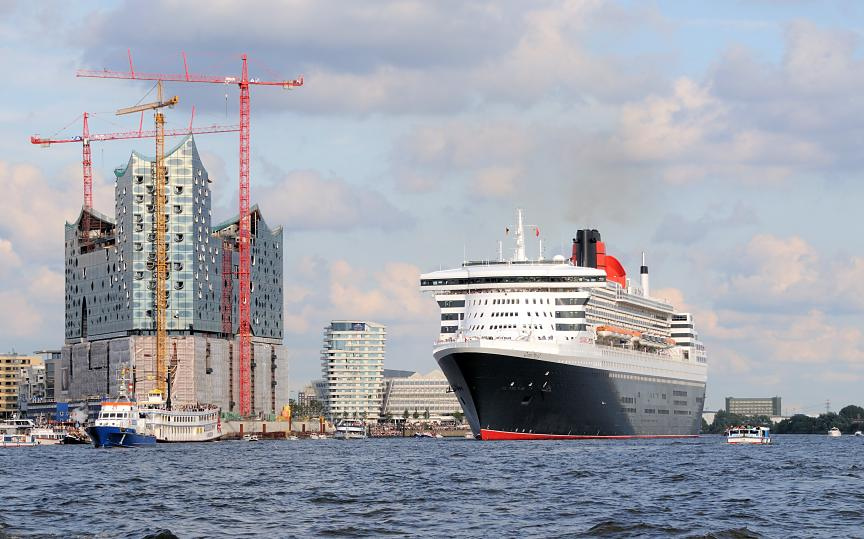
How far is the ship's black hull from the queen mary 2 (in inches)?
3.7

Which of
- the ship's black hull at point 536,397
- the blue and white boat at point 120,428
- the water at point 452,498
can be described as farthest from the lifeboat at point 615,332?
the blue and white boat at point 120,428

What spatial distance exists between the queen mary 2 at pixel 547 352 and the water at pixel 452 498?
23.8m

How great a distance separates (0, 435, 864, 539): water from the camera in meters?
49.3

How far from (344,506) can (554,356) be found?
6591 centimetres

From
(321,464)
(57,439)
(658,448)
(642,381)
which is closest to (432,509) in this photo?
(321,464)

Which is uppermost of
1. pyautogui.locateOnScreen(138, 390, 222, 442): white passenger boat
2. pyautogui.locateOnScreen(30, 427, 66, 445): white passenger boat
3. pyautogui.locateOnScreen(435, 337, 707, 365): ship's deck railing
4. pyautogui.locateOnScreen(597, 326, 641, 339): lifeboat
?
pyautogui.locateOnScreen(597, 326, 641, 339): lifeboat

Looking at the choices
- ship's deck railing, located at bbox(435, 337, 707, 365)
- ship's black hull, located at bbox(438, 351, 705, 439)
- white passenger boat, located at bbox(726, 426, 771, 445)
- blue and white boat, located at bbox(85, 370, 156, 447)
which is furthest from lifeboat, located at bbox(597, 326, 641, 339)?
blue and white boat, located at bbox(85, 370, 156, 447)

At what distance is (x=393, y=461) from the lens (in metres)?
99.1

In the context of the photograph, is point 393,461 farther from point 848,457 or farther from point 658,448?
point 848,457

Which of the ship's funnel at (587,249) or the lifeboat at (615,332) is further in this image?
the ship's funnel at (587,249)

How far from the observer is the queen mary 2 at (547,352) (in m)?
119

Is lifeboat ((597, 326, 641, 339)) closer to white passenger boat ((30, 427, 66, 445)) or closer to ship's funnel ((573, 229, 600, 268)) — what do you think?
ship's funnel ((573, 229, 600, 268))

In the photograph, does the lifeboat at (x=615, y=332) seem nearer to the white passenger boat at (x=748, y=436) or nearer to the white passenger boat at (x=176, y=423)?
the white passenger boat at (x=748, y=436)

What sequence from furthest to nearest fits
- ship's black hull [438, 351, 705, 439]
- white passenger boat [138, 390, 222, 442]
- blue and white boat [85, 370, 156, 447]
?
white passenger boat [138, 390, 222, 442] < blue and white boat [85, 370, 156, 447] < ship's black hull [438, 351, 705, 439]
